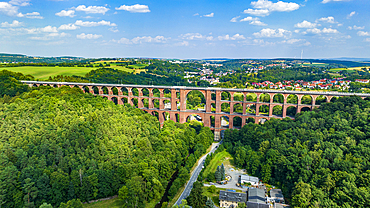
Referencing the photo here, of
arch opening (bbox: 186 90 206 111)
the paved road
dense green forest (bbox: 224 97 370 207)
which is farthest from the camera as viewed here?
arch opening (bbox: 186 90 206 111)

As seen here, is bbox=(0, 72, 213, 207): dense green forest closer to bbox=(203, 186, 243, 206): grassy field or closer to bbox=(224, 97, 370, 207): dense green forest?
bbox=(203, 186, 243, 206): grassy field

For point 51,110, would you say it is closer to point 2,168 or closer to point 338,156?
point 2,168

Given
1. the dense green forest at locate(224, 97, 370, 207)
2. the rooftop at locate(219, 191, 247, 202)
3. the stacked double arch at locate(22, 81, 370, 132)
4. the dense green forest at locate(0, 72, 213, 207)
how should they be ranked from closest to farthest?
the dense green forest at locate(224, 97, 370, 207) < the dense green forest at locate(0, 72, 213, 207) < the rooftop at locate(219, 191, 247, 202) < the stacked double arch at locate(22, 81, 370, 132)

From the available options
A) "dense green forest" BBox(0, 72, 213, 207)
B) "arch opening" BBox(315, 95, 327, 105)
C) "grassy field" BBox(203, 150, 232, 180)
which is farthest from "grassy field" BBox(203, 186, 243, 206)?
"arch opening" BBox(315, 95, 327, 105)

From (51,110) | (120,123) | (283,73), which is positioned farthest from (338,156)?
(283,73)

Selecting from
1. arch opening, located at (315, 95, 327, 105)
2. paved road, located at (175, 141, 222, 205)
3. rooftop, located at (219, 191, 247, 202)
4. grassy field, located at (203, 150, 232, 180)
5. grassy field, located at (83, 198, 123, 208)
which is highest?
arch opening, located at (315, 95, 327, 105)

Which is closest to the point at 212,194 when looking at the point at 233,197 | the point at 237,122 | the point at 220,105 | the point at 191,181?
the point at 233,197
